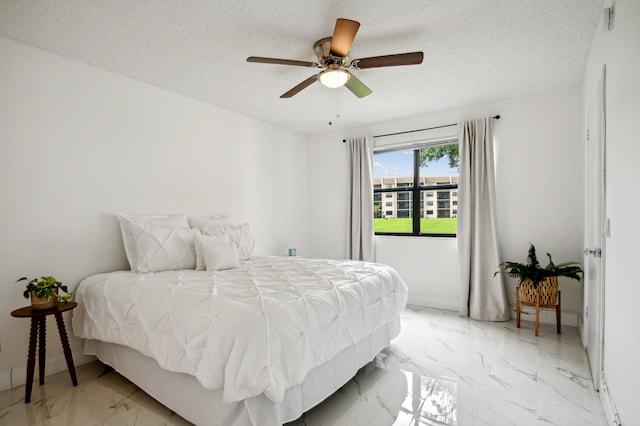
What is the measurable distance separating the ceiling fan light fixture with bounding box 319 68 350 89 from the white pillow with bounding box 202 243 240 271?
174 centimetres

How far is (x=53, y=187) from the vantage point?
264cm

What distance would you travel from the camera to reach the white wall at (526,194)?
3.53m

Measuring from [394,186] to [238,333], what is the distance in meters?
3.72

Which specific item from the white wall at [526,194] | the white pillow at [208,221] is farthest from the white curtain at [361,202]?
the white pillow at [208,221]

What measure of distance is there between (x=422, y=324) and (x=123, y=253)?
3.18 meters

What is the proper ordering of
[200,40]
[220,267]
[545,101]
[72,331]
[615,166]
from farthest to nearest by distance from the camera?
[545,101] → [220,267] → [72,331] → [200,40] → [615,166]

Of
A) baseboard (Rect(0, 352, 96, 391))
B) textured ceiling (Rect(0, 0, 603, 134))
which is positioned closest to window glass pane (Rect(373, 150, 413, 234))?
textured ceiling (Rect(0, 0, 603, 134))

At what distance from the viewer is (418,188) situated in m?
4.63

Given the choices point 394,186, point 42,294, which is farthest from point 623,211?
point 42,294

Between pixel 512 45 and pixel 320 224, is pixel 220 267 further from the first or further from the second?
pixel 512 45

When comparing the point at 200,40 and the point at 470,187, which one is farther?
the point at 470,187

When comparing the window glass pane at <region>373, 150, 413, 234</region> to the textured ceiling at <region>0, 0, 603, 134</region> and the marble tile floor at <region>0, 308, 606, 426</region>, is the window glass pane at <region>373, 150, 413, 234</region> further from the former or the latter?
the marble tile floor at <region>0, 308, 606, 426</region>

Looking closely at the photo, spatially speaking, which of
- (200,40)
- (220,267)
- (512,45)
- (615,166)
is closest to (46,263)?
(220,267)

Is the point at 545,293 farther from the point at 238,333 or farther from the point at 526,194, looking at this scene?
the point at 238,333
